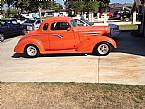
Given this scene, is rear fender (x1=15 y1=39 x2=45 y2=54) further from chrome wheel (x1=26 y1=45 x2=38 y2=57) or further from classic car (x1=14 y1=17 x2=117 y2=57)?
chrome wheel (x1=26 y1=45 x2=38 y2=57)

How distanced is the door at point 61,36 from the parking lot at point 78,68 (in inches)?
17.9

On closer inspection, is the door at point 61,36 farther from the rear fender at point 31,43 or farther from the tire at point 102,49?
the tire at point 102,49

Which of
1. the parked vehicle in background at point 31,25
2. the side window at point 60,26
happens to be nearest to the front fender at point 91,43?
the side window at point 60,26

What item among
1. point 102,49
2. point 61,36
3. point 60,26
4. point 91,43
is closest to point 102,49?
point 102,49

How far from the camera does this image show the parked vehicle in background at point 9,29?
2733 cm

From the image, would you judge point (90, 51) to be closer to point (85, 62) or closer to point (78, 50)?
point (78, 50)

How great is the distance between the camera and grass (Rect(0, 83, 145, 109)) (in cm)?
761

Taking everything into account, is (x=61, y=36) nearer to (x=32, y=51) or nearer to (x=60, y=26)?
(x=60, y=26)

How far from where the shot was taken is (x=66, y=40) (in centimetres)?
1523

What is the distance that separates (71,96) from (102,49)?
6.86 meters

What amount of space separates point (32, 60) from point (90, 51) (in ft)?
7.88

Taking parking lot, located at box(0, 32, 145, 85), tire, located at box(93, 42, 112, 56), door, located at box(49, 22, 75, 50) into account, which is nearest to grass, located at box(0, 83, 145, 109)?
parking lot, located at box(0, 32, 145, 85)

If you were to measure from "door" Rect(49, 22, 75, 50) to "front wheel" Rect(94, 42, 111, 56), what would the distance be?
1020mm

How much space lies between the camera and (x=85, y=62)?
13328 mm
